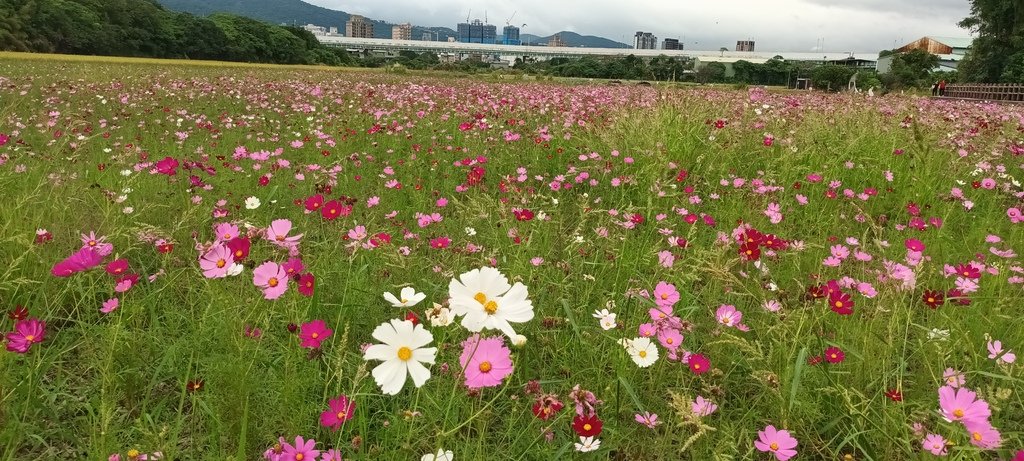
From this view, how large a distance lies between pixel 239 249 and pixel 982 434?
1415 millimetres

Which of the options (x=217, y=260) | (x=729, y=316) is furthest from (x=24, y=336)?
(x=729, y=316)

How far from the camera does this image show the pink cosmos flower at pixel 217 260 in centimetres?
113

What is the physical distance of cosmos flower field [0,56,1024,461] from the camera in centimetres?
114

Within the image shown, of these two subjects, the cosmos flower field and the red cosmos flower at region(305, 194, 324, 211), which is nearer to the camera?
the cosmos flower field

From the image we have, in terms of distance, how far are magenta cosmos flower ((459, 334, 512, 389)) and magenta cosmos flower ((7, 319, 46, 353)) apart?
90cm

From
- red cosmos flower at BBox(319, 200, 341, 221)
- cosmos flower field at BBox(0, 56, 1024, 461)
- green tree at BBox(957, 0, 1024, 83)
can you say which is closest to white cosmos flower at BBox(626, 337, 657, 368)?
cosmos flower field at BBox(0, 56, 1024, 461)

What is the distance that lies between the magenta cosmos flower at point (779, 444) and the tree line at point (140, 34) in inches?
1512

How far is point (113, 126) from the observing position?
5262 millimetres

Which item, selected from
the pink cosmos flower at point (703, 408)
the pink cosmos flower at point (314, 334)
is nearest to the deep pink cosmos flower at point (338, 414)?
the pink cosmos flower at point (314, 334)

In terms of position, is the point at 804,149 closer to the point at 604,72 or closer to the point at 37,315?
the point at 37,315

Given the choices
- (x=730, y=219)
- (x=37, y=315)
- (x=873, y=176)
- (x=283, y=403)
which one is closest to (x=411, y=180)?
(x=730, y=219)

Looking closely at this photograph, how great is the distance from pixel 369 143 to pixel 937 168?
4412mm

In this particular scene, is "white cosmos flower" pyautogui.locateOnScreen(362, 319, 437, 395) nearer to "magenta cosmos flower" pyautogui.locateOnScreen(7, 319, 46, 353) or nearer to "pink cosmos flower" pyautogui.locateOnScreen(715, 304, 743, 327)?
"magenta cosmos flower" pyautogui.locateOnScreen(7, 319, 46, 353)

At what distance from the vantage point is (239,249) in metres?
1.15
